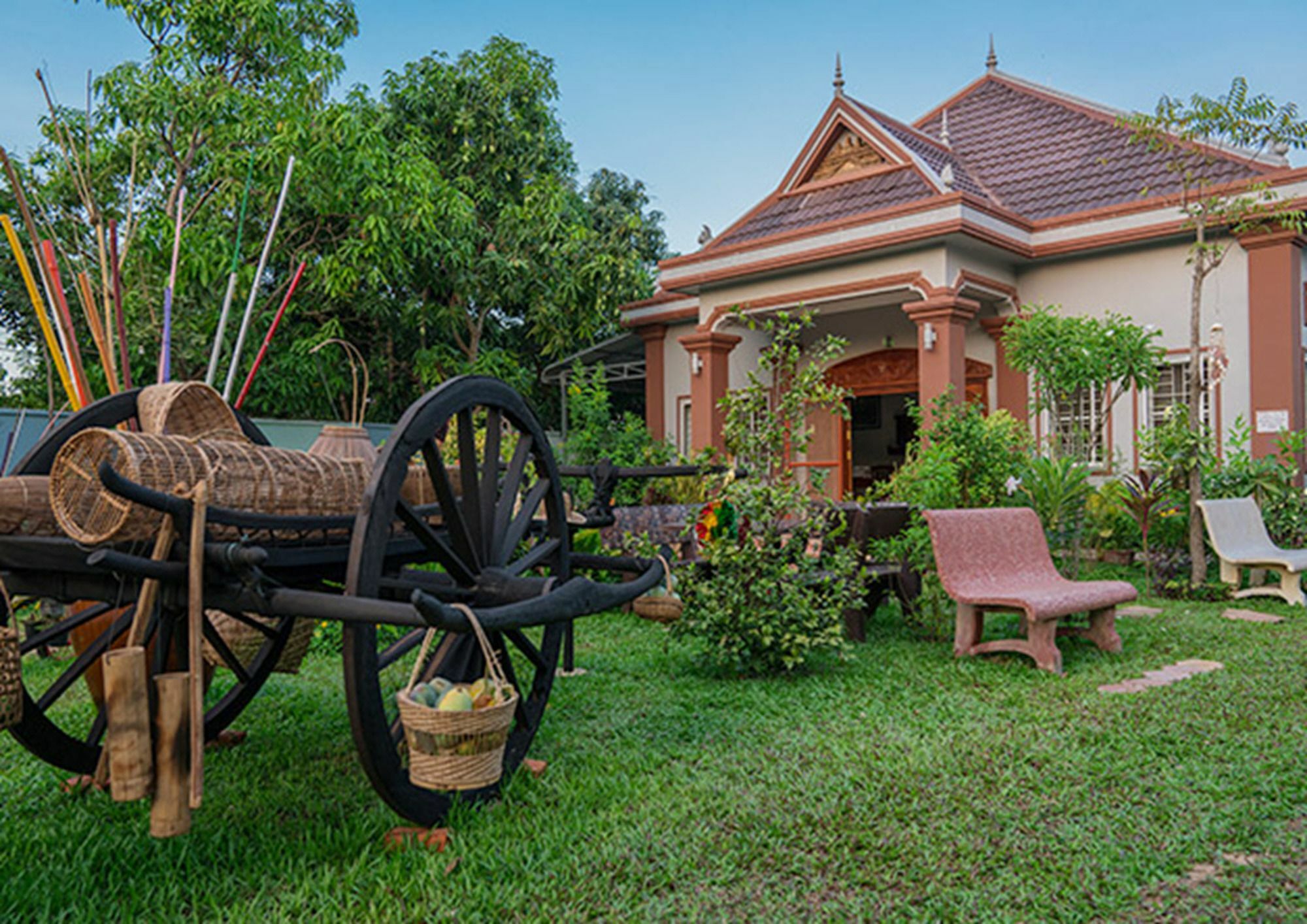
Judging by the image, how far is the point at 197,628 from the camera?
7.36 feet

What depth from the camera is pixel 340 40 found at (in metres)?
14.0

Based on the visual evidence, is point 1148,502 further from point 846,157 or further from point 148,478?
point 148,478

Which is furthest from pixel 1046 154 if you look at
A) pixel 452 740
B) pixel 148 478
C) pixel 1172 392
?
pixel 148 478

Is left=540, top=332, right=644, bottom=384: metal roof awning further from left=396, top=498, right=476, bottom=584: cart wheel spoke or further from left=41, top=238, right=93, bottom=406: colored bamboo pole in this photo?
left=396, top=498, right=476, bottom=584: cart wheel spoke

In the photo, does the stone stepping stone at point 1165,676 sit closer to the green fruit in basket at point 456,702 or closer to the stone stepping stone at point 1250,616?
the stone stepping stone at point 1250,616

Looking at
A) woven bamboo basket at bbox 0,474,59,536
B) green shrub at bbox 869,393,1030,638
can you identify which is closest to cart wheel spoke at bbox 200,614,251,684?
woven bamboo basket at bbox 0,474,59,536

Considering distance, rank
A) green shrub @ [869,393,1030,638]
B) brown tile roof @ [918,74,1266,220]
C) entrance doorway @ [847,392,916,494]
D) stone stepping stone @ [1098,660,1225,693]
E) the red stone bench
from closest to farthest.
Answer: stone stepping stone @ [1098,660,1225,693] < the red stone bench < green shrub @ [869,393,1030,638] < brown tile roof @ [918,74,1266,220] < entrance doorway @ [847,392,916,494]

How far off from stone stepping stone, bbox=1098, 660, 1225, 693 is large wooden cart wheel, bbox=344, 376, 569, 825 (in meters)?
2.90

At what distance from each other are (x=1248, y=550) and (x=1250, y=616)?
4.21ft

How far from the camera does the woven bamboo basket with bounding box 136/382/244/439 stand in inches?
115

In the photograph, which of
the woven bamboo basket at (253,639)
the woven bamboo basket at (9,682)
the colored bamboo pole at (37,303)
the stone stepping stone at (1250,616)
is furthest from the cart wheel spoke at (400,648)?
the stone stepping stone at (1250,616)

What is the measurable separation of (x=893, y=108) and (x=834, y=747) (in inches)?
540

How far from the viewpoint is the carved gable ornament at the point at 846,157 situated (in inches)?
496

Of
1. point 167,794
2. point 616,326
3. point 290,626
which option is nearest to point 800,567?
point 290,626
